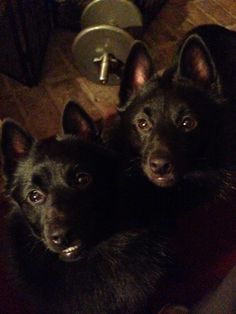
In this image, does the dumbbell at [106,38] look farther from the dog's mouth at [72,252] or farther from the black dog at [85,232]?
the dog's mouth at [72,252]

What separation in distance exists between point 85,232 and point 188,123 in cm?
53

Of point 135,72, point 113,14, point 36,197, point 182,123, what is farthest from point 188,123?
point 113,14

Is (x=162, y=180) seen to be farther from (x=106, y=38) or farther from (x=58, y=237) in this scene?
(x=106, y=38)

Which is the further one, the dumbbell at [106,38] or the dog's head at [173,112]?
the dumbbell at [106,38]

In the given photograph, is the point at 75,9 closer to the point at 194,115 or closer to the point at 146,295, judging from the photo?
the point at 194,115

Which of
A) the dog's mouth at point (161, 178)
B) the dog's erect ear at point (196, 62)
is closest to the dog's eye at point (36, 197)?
the dog's mouth at point (161, 178)

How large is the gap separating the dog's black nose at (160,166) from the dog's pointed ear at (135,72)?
0.33 meters

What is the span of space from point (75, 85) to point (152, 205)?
117cm

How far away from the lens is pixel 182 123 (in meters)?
1.37

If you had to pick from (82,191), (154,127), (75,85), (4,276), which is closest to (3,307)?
(4,276)

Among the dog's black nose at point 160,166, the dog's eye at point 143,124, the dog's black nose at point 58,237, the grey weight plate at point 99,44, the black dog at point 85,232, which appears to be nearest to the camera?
the dog's black nose at point 58,237

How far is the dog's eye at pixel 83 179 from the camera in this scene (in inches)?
45.9

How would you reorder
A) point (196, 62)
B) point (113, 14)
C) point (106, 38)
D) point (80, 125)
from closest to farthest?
1. point (80, 125)
2. point (196, 62)
3. point (106, 38)
4. point (113, 14)

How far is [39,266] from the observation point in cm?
125
